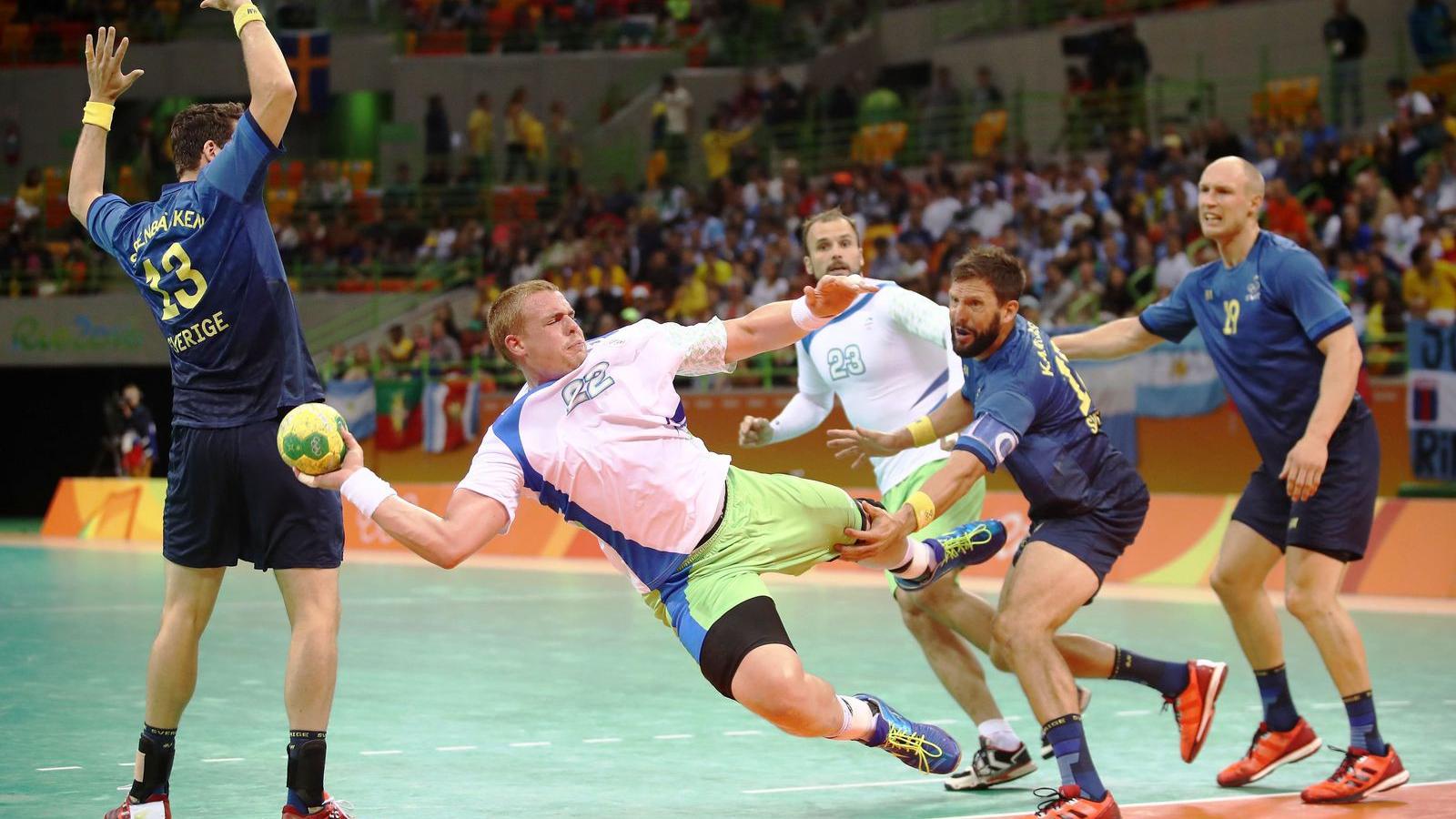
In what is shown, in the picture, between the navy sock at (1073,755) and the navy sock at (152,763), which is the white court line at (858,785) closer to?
the navy sock at (1073,755)

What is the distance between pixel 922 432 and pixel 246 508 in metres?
2.54

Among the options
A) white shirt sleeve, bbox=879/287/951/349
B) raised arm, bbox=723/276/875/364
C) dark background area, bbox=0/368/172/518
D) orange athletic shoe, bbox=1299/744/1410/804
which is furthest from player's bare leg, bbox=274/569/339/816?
dark background area, bbox=0/368/172/518

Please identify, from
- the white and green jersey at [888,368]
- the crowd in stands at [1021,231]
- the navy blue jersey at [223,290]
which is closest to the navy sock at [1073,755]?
the white and green jersey at [888,368]

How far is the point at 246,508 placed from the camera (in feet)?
19.2

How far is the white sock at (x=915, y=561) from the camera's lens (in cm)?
634

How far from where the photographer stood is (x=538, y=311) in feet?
19.3

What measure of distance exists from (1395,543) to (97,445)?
22.2m

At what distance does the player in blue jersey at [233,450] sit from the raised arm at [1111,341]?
322 centimetres

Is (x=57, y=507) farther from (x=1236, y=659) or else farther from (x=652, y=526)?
(x=652, y=526)

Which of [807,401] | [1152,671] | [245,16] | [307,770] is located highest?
[245,16]

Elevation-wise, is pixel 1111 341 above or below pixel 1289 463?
above

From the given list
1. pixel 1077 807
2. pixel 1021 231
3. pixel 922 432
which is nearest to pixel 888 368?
pixel 922 432

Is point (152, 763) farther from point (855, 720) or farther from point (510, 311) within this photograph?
point (855, 720)

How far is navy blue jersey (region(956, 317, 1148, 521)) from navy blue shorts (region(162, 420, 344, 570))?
2.31 meters
